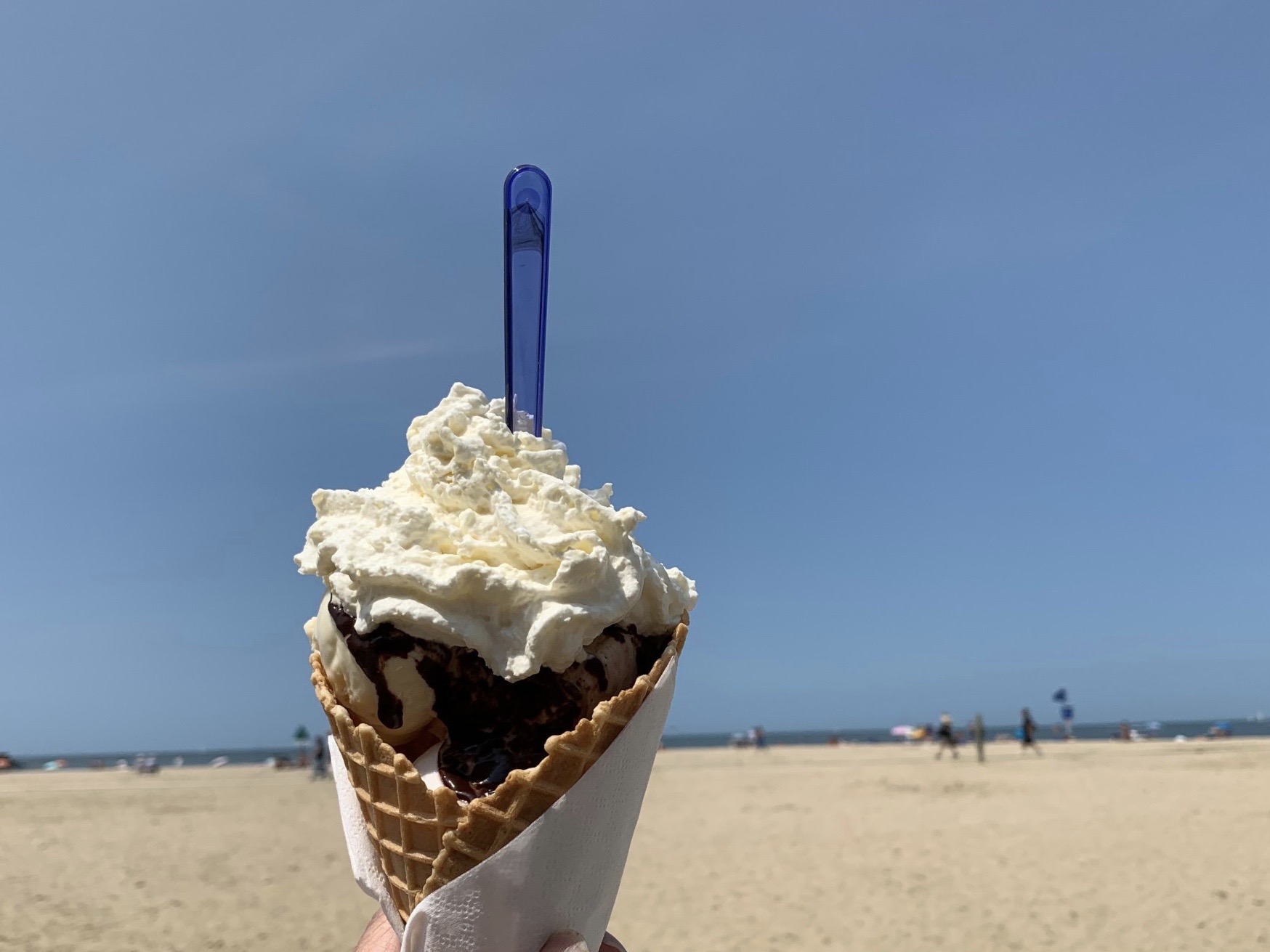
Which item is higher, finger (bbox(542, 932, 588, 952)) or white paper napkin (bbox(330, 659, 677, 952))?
white paper napkin (bbox(330, 659, 677, 952))

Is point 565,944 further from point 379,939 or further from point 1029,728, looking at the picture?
point 1029,728

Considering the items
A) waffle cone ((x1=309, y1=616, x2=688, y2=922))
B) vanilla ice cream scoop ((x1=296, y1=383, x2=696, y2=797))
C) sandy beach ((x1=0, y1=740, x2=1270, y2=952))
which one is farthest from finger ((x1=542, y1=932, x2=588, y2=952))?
sandy beach ((x1=0, y1=740, x2=1270, y2=952))

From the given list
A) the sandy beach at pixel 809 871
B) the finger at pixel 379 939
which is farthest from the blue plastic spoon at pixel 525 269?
the sandy beach at pixel 809 871

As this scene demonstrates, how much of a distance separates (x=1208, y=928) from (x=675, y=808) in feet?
30.4

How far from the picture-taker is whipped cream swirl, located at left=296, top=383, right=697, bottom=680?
6.41 ft

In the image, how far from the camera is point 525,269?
2.25 m

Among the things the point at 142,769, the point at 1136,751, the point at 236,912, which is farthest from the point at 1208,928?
the point at 142,769

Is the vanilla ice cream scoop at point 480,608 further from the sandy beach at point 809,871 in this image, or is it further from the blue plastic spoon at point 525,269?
the sandy beach at point 809,871

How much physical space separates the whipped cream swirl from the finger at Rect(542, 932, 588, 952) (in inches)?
24.7

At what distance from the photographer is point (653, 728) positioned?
2121 mm

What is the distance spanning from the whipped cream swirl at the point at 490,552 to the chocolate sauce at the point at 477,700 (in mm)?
→ 45

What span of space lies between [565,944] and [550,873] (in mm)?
185

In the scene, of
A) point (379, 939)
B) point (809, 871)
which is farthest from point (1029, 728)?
point (379, 939)

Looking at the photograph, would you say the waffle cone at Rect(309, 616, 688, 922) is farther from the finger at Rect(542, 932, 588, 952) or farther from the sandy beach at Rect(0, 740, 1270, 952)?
the sandy beach at Rect(0, 740, 1270, 952)
